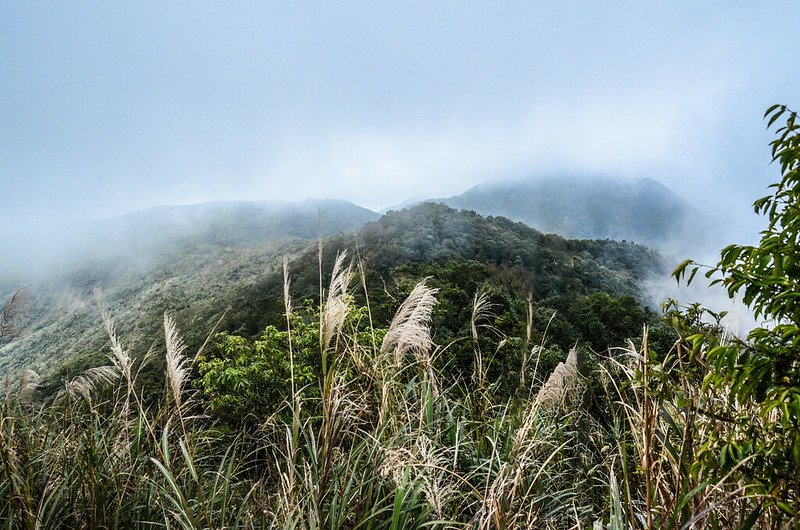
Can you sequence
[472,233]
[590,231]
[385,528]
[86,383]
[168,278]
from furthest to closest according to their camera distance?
[590,231], [168,278], [472,233], [86,383], [385,528]

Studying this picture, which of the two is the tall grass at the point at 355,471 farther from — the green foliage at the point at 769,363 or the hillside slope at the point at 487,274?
the hillside slope at the point at 487,274

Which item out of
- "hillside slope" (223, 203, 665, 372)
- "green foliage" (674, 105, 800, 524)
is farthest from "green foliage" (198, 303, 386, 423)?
"green foliage" (674, 105, 800, 524)

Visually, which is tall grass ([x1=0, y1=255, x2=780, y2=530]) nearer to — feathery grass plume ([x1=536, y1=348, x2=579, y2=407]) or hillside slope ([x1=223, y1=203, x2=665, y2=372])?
feathery grass plume ([x1=536, y1=348, x2=579, y2=407])

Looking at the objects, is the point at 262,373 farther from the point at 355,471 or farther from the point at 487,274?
the point at 487,274

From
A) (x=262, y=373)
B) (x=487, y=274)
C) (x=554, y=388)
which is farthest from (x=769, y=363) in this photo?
(x=487, y=274)

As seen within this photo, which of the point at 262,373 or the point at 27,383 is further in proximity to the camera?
the point at 262,373

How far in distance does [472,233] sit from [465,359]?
2994 centimetres

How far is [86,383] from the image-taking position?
111 inches

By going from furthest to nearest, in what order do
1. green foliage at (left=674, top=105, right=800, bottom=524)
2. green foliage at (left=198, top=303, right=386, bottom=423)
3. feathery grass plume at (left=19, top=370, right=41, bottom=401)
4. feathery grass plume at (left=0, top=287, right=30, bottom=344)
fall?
1. green foliage at (left=198, top=303, right=386, bottom=423)
2. feathery grass plume at (left=19, top=370, right=41, bottom=401)
3. feathery grass plume at (left=0, top=287, right=30, bottom=344)
4. green foliage at (left=674, top=105, right=800, bottom=524)

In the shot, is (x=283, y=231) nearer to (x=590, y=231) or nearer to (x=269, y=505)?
(x=269, y=505)

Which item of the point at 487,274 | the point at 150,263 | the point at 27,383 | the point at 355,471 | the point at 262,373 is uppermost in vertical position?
the point at 27,383

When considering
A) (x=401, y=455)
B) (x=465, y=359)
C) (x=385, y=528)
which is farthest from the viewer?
(x=465, y=359)

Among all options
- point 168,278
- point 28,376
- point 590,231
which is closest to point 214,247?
point 168,278

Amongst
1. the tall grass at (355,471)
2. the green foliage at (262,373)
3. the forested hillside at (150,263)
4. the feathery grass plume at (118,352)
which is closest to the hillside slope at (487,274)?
the green foliage at (262,373)
